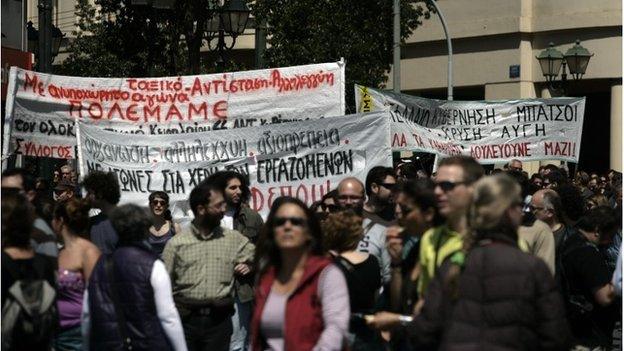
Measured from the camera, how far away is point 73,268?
8133 mm

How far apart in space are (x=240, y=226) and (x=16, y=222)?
12.0 feet

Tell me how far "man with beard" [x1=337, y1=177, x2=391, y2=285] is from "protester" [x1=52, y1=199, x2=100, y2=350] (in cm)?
161

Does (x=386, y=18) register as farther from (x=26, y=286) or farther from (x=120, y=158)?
(x=26, y=286)

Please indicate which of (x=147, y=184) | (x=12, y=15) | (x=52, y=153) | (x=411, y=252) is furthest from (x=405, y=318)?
(x=12, y=15)

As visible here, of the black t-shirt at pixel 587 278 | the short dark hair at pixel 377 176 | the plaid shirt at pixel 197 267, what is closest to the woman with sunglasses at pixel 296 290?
the plaid shirt at pixel 197 267

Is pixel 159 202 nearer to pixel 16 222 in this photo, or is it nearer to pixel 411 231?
pixel 16 222

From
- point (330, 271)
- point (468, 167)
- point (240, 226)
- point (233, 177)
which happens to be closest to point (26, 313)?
point (330, 271)

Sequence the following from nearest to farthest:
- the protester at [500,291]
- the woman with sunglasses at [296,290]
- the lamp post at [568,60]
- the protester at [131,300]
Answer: the protester at [500,291]
the woman with sunglasses at [296,290]
the protester at [131,300]
the lamp post at [568,60]

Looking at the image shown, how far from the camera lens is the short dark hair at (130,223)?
7.65m

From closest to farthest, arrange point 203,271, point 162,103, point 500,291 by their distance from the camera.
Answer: point 500,291
point 203,271
point 162,103

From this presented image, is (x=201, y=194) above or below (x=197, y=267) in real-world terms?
above

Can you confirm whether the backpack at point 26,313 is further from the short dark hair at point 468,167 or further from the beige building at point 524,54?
the beige building at point 524,54

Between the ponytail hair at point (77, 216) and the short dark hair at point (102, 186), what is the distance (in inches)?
43.8

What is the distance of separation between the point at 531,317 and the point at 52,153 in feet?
28.1
